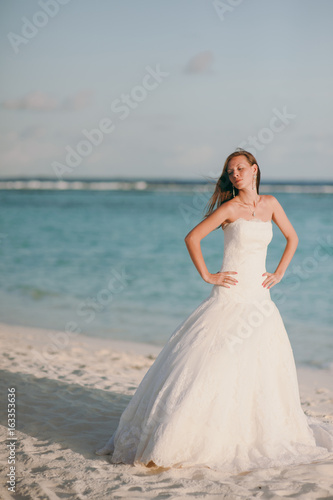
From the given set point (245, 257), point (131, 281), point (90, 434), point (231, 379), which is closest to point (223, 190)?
point (245, 257)

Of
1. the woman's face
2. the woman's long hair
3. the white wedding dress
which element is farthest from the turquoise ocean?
the white wedding dress

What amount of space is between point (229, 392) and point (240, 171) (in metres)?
1.47

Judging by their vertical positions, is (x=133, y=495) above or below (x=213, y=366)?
below

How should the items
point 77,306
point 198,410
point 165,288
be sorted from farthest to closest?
point 165,288 < point 77,306 < point 198,410

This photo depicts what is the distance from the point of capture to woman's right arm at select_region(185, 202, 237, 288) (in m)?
3.69

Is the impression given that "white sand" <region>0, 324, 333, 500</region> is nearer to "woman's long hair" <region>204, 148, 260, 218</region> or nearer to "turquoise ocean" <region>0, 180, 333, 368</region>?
"turquoise ocean" <region>0, 180, 333, 368</region>

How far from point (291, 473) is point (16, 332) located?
627 cm

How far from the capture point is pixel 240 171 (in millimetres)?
3816

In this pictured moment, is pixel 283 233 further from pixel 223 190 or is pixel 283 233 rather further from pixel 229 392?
pixel 229 392

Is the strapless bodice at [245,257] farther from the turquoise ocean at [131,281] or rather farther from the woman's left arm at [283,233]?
the turquoise ocean at [131,281]

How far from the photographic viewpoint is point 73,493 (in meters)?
3.29

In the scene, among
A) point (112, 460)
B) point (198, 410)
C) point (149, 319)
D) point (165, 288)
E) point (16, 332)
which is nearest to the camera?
point (198, 410)

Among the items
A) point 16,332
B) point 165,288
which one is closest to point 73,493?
point 16,332

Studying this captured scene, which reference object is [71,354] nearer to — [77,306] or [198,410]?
[77,306]
